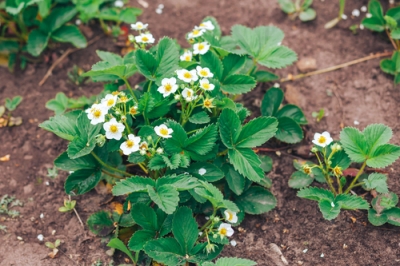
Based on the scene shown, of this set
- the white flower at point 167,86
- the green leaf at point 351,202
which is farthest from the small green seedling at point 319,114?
the white flower at point 167,86

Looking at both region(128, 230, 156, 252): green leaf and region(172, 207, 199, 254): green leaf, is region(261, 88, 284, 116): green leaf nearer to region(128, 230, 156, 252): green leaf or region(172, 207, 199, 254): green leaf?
region(172, 207, 199, 254): green leaf

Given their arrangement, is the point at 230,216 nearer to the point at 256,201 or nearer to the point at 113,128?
the point at 256,201

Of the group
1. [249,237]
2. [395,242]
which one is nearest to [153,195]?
[249,237]

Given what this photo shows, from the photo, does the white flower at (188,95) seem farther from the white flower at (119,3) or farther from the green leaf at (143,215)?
the white flower at (119,3)

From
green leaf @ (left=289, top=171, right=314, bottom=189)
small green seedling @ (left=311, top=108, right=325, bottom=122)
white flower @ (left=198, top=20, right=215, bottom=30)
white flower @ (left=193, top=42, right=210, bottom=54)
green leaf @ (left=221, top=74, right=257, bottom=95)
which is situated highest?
white flower @ (left=198, top=20, right=215, bottom=30)

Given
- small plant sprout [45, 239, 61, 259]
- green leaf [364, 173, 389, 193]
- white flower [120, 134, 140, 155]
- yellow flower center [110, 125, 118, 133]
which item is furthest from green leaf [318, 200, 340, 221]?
small plant sprout [45, 239, 61, 259]

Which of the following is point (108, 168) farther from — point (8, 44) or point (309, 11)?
point (309, 11)
